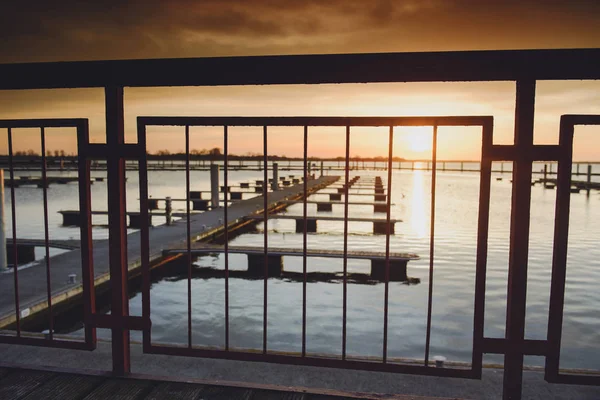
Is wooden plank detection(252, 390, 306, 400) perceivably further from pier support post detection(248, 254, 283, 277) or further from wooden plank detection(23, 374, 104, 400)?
pier support post detection(248, 254, 283, 277)

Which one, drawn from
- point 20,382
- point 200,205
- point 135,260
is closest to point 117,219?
point 20,382

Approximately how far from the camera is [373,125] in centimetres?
223

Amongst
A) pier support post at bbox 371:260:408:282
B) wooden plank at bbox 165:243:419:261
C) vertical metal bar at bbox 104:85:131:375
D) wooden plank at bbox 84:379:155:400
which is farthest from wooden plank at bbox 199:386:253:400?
pier support post at bbox 371:260:408:282

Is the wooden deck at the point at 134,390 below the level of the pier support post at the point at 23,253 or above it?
above

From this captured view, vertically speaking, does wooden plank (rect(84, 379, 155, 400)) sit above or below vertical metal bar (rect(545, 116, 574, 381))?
below

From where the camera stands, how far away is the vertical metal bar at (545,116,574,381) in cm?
207

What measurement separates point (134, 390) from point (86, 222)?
38.9 inches

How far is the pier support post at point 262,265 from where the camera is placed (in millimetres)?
9641

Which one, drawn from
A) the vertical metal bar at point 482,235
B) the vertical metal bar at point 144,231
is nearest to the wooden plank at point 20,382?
the vertical metal bar at point 144,231

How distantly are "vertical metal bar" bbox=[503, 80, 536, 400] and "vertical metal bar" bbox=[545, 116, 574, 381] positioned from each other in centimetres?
14

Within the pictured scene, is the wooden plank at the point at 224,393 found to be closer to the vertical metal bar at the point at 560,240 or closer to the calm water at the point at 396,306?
the vertical metal bar at the point at 560,240

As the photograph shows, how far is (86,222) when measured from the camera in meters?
2.42

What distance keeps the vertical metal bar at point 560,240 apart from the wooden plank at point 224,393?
1.60m

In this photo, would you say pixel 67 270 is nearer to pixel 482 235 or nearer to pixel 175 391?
pixel 175 391
